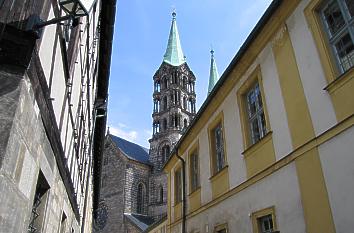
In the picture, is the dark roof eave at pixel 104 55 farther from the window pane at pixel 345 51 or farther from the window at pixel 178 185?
the window pane at pixel 345 51

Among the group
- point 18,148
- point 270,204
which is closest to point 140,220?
point 270,204

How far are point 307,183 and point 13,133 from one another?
17.2ft

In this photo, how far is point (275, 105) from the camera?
773 cm

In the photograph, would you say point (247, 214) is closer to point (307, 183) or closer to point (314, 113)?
point (307, 183)

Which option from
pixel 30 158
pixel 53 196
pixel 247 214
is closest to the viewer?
pixel 30 158

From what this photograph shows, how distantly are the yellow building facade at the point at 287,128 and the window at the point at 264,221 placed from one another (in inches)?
0.9

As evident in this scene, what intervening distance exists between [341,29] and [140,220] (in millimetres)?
37972

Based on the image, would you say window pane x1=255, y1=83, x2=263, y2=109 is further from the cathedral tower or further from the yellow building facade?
the cathedral tower

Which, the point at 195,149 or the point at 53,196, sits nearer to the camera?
the point at 53,196

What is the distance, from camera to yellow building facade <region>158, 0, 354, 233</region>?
5.68 m

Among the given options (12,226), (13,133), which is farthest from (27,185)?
(13,133)

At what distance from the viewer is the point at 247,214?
8.43 meters

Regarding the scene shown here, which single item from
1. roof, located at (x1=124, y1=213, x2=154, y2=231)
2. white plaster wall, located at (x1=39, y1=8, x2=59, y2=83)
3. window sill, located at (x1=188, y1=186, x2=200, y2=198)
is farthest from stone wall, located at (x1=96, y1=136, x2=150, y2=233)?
white plaster wall, located at (x1=39, y1=8, x2=59, y2=83)

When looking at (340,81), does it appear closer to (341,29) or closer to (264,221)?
(341,29)
